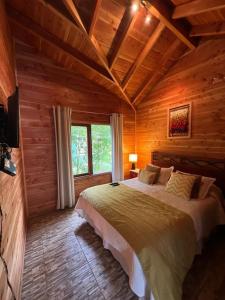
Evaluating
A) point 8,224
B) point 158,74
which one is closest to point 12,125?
point 8,224

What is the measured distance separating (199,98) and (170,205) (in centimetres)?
213

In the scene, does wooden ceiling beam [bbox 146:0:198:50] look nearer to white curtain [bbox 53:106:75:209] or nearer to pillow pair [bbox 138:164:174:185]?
white curtain [bbox 53:106:75:209]

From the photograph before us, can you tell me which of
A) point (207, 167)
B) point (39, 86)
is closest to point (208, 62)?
point (207, 167)

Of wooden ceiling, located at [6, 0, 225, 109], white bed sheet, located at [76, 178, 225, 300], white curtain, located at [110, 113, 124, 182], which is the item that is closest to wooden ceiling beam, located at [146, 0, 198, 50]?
wooden ceiling, located at [6, 0, 225, 109]

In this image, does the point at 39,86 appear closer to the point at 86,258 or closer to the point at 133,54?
the point at 133,54

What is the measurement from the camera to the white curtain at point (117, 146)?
13.2 feet

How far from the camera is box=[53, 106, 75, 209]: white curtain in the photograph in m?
3.14

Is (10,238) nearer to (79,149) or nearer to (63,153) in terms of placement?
(63,153)

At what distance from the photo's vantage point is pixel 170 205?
203cm

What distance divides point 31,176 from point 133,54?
3214 millimetres

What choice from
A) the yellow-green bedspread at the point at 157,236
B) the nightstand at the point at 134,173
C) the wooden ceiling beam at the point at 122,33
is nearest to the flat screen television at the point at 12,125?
the yellow-green bedspread at the point at 157,236

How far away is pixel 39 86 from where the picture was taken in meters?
2.98

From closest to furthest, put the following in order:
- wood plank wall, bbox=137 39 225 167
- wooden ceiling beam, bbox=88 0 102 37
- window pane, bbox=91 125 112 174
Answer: wooden ceiling beam, bbox=88 0 102 37, wood plank wall, bbox=137 39 225 167, window pane, bbox=91 125 112 174

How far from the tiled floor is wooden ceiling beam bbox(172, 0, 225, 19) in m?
3.15
